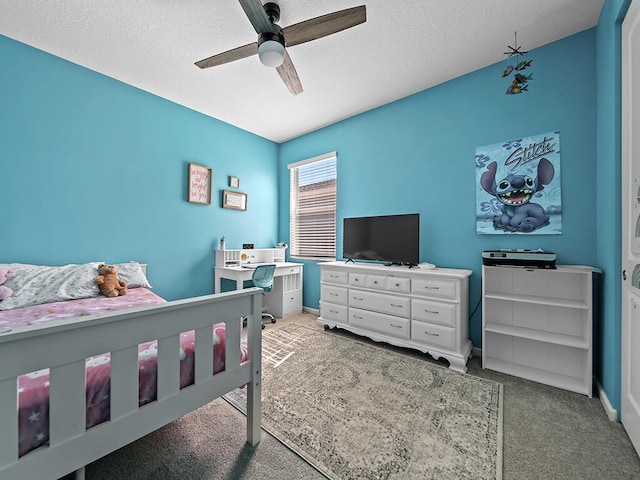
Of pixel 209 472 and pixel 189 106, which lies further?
pixel 189 106

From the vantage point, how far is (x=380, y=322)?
260cm

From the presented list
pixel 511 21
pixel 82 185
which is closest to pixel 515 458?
pixel 511 21

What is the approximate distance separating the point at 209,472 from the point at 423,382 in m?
1.52

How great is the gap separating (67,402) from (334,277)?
2.37 meters

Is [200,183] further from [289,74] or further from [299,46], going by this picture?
[299,46]

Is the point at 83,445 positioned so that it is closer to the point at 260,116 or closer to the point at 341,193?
the point at 341,193

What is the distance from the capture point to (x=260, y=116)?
337 cm

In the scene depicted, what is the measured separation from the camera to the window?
3.69 m

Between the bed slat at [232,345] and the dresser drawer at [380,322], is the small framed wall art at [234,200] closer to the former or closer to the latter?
the dresser drawer at [380,322]

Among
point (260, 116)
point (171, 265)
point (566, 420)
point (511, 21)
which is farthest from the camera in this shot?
point (260, 116)

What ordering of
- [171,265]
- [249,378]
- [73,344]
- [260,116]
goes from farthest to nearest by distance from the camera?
[260,116] < [171,265] < [249,378] < [73,344]

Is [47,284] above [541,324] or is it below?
above

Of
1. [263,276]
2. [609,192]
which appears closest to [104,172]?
[263,276]

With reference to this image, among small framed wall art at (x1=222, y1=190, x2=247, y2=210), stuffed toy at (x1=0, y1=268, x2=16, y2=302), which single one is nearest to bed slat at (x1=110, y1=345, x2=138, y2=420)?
stuffed toy at (x1=0, y1=268, x2=16, y2=302)
